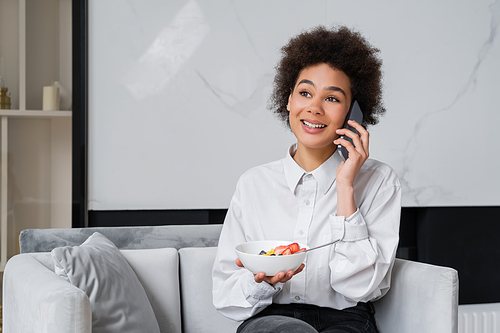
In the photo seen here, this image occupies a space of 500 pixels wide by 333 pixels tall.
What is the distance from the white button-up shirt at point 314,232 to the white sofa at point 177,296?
10 centimetres

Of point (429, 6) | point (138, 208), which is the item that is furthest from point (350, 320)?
point (429, 6)

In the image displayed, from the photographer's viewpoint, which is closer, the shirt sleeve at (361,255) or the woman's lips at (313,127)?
the shirt sleeve at (361,255)

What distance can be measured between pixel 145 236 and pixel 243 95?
0.81 metres

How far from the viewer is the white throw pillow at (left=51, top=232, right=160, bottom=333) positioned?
121 cm

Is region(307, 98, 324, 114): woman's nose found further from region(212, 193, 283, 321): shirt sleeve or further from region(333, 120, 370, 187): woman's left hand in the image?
region(212, 193, 283, 321): shirt sleeve

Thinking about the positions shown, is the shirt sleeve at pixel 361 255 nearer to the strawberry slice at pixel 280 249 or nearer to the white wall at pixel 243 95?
the strawberry slice at pixel 280 249

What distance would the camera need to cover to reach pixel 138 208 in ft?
6.97

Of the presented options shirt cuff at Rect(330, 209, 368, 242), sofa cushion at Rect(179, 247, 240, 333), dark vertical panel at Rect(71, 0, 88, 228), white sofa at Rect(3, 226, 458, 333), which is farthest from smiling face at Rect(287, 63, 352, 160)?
dark vertical panel at Rect(71, 0, 88, 228)

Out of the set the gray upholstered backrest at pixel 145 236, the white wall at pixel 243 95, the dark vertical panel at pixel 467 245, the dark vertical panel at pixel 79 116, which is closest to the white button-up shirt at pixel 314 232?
the gray upholstered backrest at pixel 145 236

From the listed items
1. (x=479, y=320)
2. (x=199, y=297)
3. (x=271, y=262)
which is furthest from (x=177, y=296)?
(x=479, y=320)

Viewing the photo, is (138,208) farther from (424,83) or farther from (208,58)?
(424,83)

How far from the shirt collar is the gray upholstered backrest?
0.54 meters

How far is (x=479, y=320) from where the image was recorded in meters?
2.39

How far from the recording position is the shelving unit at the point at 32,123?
2066 millimetres
